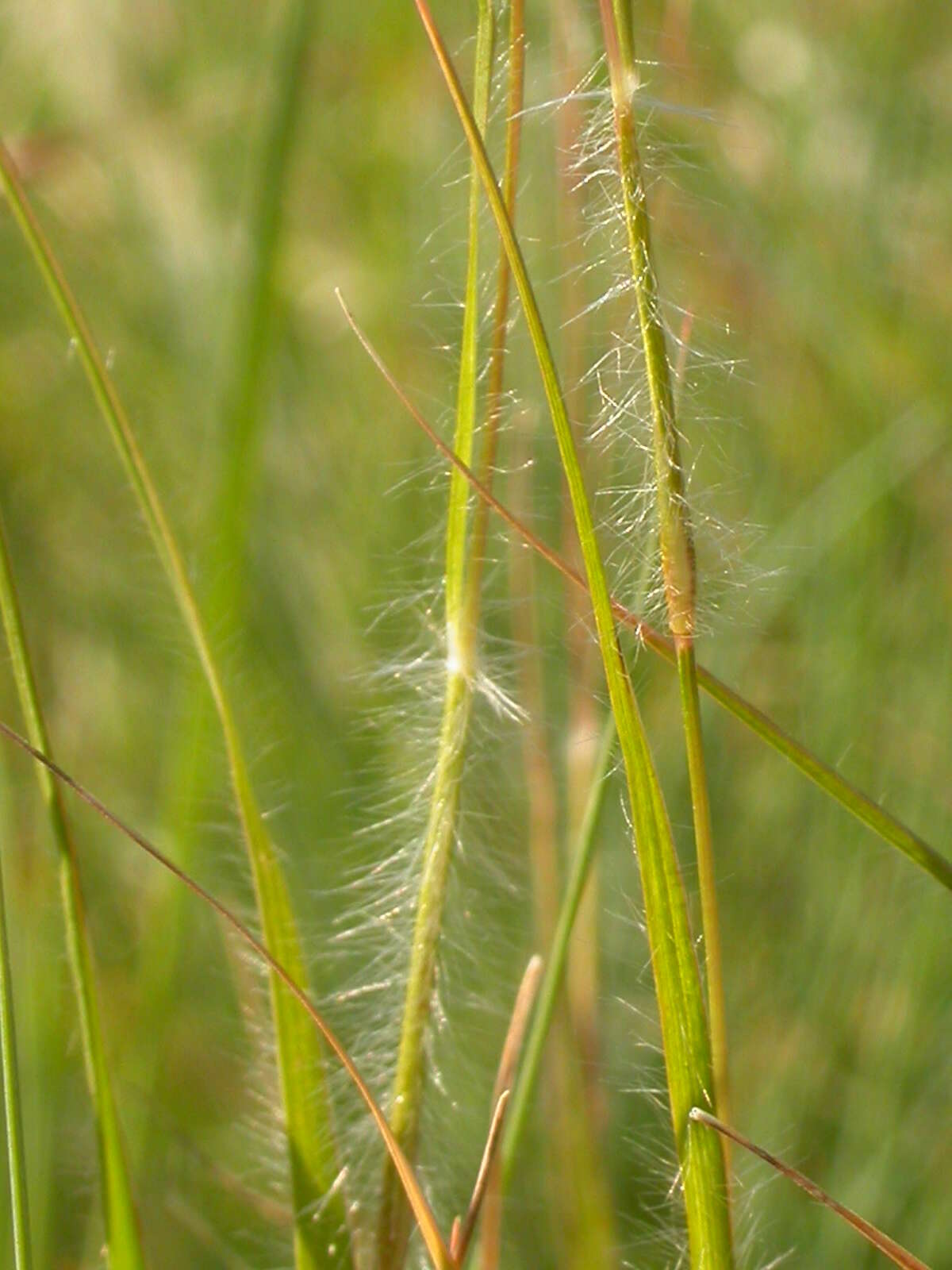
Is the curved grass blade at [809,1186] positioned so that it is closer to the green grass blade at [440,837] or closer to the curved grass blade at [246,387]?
the green grass blade at [440,837]

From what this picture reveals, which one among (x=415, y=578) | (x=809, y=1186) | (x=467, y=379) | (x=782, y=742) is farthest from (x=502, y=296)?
(x=415, y=578)

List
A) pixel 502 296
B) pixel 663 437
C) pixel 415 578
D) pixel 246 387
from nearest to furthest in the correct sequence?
1. pixel 663 437
2. pixel 502 296
3. pixel 246 387
4. pixel 415 578

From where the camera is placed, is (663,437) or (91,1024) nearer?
(663,437)

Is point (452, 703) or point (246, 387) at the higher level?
point (246, 387)

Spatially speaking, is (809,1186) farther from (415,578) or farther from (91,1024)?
(415,578)

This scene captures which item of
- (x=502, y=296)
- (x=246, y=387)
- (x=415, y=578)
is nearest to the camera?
(x=502, y=296)

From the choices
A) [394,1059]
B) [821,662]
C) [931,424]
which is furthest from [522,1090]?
[931,424]

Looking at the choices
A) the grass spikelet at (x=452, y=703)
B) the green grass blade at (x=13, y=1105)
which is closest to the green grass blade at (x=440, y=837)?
the grass spikelet at (x=452, y=703)
